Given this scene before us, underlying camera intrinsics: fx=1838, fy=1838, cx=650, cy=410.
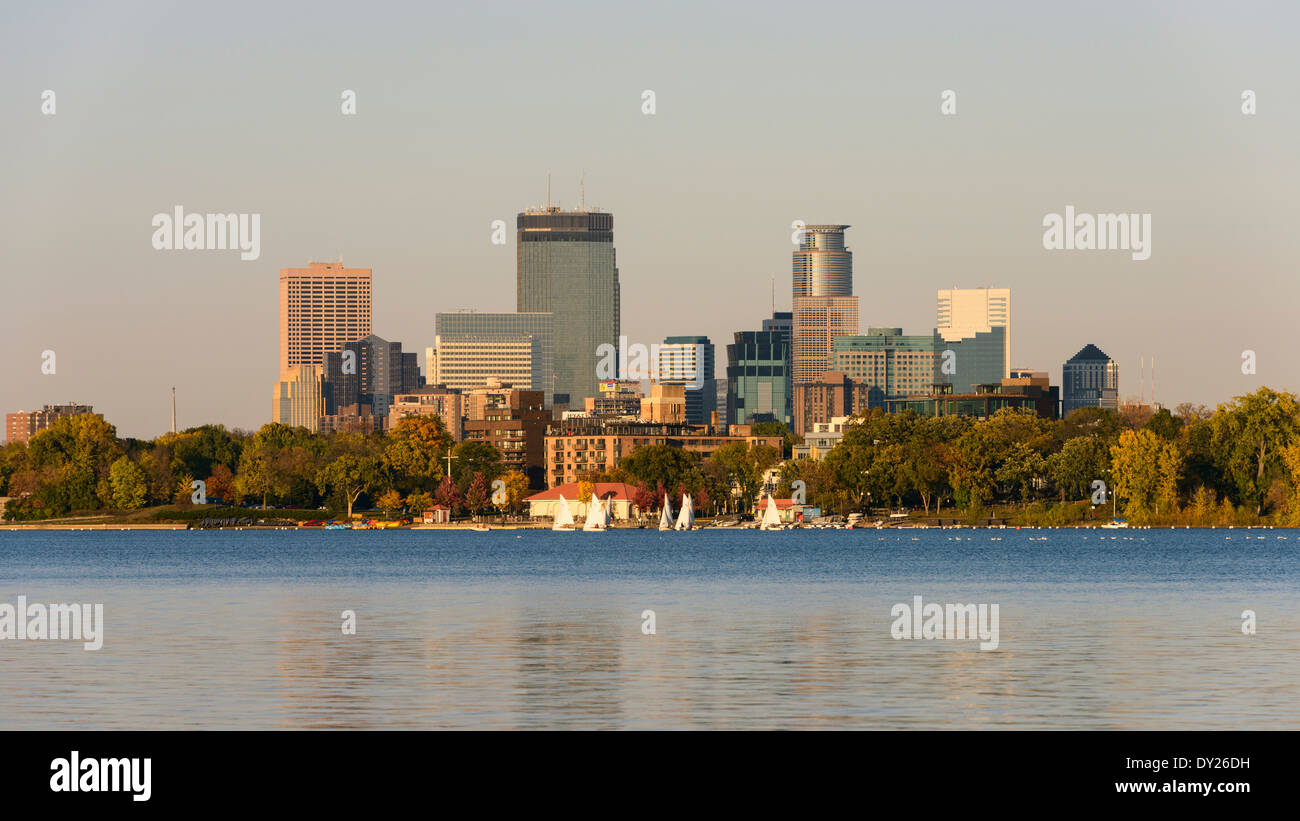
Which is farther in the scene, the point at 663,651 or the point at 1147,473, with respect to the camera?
the point at 1147,473

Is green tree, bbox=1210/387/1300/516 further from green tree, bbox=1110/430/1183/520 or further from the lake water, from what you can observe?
the lake water

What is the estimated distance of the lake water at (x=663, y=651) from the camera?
1355 inches

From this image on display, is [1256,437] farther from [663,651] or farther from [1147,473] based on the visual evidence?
[663,651]

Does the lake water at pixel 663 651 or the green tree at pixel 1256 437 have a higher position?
the green tree at pixel 1256 437

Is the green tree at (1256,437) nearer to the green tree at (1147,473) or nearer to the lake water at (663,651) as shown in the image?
the green tree at (1147,473)

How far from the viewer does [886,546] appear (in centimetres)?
14225

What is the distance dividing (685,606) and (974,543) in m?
82.5

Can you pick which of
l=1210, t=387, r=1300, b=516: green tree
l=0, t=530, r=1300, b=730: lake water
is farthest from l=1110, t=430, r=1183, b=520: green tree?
l=0, t=530, r=1300, b=730: lake water

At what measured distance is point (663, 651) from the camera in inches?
1866

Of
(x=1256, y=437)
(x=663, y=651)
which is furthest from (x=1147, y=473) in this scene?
(x=663, y=651)

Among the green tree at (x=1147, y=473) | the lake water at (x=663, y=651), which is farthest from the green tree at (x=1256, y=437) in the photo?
the lake water at (x=663, y=651)

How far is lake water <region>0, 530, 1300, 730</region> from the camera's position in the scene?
34.4 meters

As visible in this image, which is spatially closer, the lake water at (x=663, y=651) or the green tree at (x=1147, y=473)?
the lake water at (x=663, y=651)
